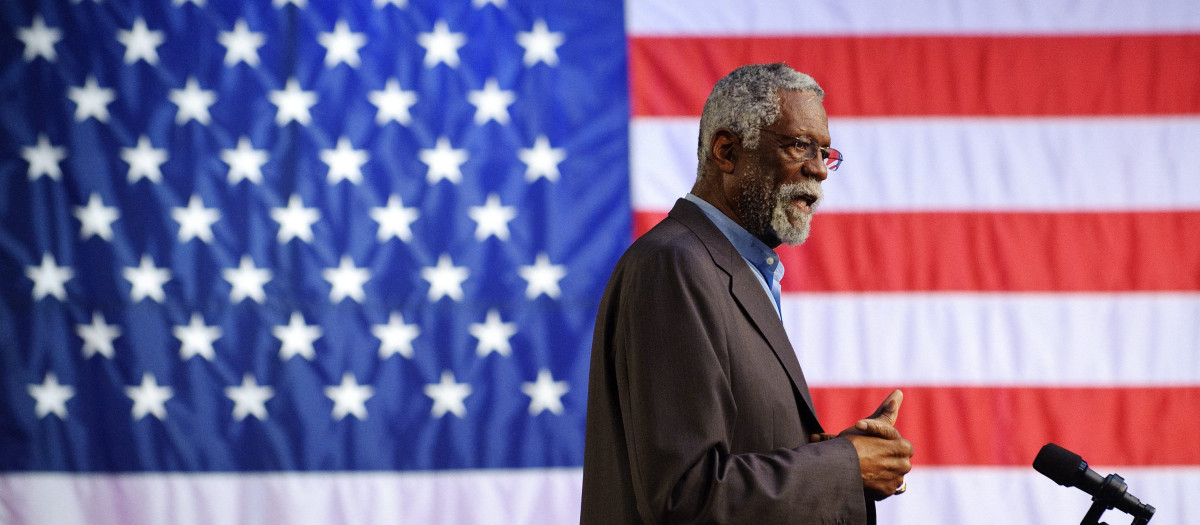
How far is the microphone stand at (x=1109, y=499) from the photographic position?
3.75ft

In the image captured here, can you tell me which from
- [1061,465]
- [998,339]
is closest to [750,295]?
→ [1061,465]

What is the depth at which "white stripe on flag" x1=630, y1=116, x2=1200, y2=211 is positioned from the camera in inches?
82.6

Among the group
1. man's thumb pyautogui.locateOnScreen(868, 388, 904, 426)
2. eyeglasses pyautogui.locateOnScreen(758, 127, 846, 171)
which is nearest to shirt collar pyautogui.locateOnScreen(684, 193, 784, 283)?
eyeglasses pyautogui.locateOnScreen(758, 127, 846, 171)

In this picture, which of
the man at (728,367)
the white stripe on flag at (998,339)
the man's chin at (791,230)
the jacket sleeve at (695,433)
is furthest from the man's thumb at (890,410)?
the white stripe on flag at (998,339)

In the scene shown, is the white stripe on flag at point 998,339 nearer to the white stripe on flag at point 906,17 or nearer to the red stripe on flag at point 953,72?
the red stripe on flag at point 953,72

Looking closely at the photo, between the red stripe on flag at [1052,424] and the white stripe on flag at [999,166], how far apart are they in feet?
1.44

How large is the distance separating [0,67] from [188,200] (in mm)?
575

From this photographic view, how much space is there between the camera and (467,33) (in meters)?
2.14

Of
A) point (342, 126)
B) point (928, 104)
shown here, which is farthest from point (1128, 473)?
point (342, 126)

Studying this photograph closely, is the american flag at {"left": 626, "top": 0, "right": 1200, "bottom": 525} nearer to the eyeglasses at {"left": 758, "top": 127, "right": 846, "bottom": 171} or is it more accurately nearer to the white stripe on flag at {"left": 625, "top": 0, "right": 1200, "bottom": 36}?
the white stripe on flag at {"left": 625, "top": 0, "right": 1200, "bottom": 36}

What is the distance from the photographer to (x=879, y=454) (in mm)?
1076

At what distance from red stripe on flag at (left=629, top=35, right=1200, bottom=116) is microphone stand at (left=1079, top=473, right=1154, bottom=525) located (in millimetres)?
1157

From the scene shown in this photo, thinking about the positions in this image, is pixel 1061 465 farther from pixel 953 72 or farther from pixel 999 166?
pixel 953 72

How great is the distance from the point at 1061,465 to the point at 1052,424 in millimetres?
989
